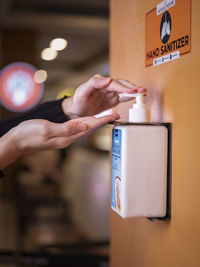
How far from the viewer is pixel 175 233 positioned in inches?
18.4

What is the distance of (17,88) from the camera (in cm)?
393

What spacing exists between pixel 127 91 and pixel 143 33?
13cm

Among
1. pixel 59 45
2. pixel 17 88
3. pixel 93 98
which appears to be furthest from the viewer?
pixel 17 88

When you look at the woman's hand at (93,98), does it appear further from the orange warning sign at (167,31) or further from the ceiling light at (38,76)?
the ceiling light at (38,76)

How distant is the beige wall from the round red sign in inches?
131

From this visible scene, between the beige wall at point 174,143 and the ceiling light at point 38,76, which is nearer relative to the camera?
the beige wall at point 174,143

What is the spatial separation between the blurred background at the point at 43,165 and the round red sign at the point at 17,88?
1 cm

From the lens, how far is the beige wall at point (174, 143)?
42 centimetres

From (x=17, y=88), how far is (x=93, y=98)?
350 cm

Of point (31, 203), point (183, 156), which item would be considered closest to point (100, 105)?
point (183, 156)

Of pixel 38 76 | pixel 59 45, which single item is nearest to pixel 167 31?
pixel 59 45

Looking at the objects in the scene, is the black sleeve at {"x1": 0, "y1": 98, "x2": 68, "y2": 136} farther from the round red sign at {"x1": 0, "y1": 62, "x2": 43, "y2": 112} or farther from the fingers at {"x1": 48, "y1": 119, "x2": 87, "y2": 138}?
the round red sign at {"x1": 0, "y1": 62, "x2": 43, "y2": 112}

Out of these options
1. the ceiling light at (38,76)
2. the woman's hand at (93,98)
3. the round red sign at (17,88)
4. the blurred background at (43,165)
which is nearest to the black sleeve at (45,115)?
the woman's hand at (93,98)

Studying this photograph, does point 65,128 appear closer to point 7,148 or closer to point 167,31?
point 7,148
